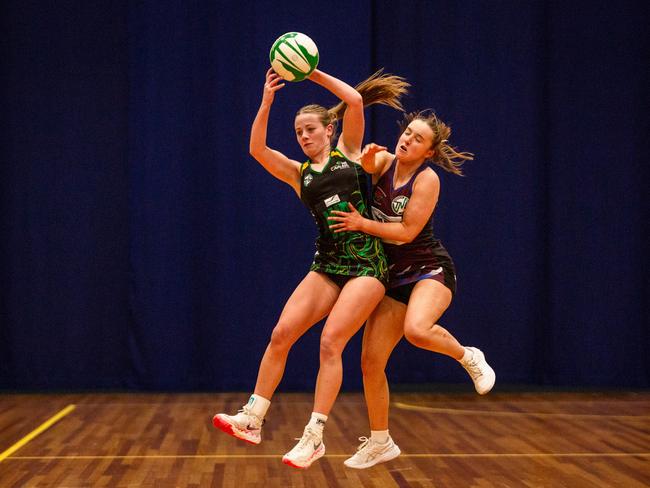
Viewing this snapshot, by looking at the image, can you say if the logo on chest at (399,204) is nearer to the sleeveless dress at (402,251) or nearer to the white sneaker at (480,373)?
the sleeveless dress at (402,251)

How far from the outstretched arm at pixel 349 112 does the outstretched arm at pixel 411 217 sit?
304mm

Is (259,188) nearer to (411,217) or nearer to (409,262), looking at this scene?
(409,262)

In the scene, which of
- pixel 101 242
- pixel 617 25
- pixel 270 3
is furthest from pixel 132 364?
pixel 617 25

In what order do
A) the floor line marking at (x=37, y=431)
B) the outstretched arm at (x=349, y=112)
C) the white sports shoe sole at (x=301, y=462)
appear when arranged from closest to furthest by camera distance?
the white sports shoe sole at (x=301, y=462) → the outstretched arm at (x=349, y=112) → the floor line marking at (x=37, y=431)

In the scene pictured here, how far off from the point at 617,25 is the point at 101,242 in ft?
16.5

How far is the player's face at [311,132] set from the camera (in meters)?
3.94

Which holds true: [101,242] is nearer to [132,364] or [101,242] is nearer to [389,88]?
[132,364]

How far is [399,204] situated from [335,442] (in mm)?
2112

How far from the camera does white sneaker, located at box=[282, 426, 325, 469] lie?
142 inches

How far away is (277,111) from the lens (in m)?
7.34

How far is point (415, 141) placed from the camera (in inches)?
157

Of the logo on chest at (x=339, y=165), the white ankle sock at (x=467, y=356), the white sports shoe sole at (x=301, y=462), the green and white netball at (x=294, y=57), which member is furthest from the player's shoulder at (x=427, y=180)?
the white sports shoe sole at (x=301, y=462)

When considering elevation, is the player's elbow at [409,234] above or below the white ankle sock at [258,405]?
above

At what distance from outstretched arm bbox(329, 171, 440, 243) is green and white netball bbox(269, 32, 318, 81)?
0.62 metres
